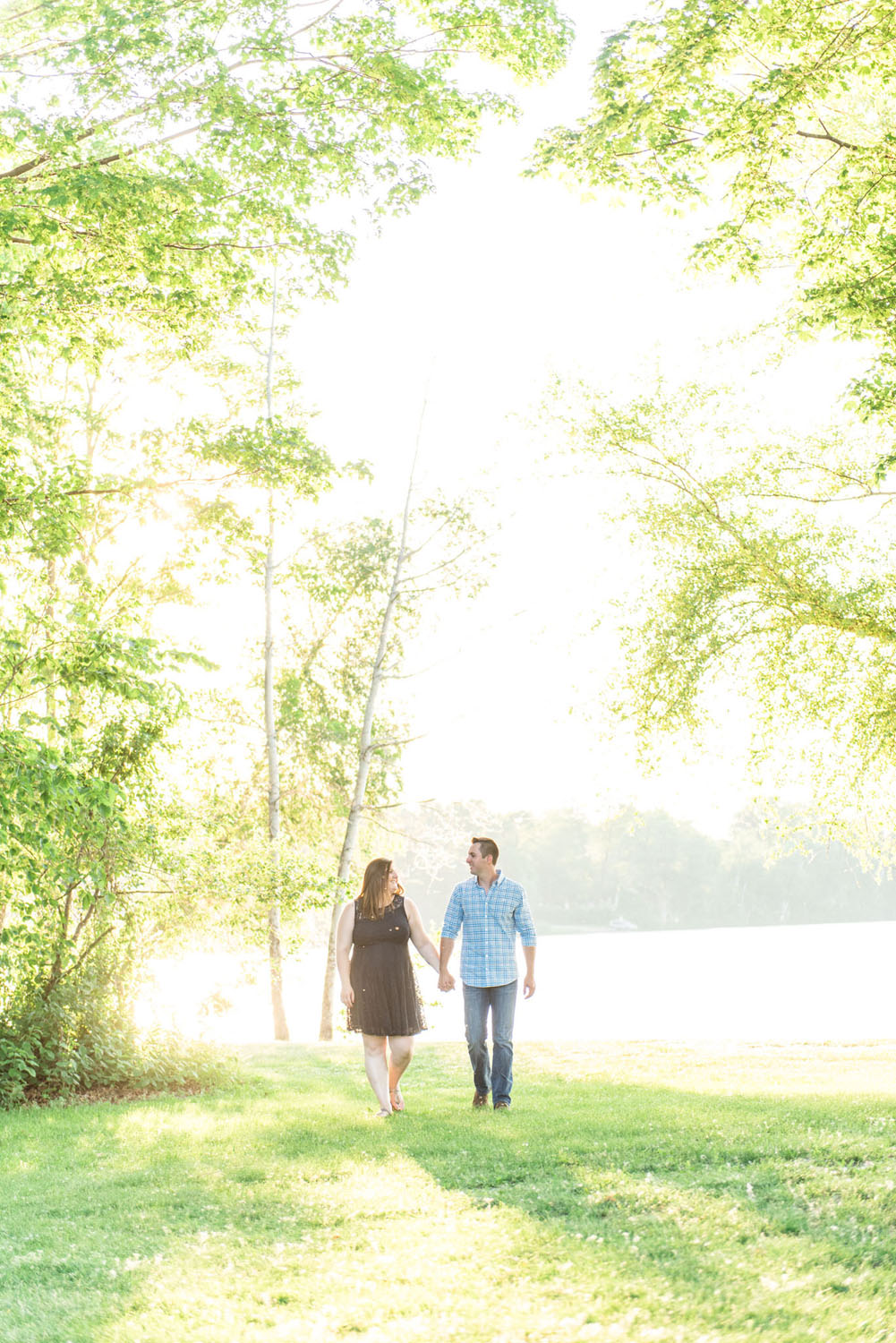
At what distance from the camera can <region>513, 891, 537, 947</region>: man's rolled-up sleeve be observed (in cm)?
834

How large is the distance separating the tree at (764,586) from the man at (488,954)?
4.23 meters

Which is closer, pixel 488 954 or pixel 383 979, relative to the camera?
pixel 383 979

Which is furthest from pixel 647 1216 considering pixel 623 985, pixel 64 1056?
pixel 623 985

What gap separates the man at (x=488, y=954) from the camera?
820 centimetres

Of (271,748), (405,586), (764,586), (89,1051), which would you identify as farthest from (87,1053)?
(405,586)

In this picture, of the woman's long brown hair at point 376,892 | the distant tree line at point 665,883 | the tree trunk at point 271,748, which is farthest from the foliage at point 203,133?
the distant tree line at point 665,883

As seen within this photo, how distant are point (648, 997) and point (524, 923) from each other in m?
27.1

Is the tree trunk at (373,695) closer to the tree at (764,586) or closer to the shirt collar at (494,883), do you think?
the tree at (764,586)

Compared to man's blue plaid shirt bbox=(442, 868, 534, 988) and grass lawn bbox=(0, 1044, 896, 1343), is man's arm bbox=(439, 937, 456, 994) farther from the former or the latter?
grass lawn bbox=(0, 1044, 896, 1343)

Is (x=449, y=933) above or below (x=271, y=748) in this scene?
below

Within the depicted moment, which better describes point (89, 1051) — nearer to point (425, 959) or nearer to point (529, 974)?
point (425, 959)

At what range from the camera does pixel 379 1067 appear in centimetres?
799

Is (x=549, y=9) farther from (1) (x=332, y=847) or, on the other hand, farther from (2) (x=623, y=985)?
(2) (x=623, y=985)

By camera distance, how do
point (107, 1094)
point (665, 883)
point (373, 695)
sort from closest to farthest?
point (107, 1094), point (373, 695), point (665, 883)
